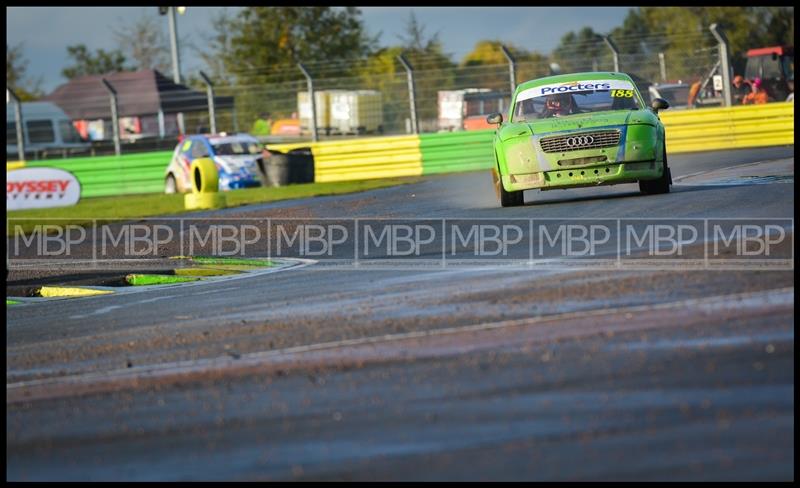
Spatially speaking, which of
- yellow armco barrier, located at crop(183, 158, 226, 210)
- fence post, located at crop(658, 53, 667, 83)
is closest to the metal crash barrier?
fence post, located at crop(658, 53, 667, 83)

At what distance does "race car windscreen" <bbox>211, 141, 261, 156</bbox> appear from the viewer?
87.2 feet

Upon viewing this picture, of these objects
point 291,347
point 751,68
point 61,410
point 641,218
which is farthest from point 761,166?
point 751,68

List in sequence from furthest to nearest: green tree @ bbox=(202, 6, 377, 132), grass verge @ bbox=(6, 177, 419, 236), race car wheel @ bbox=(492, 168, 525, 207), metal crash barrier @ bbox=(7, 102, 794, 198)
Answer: green tree @ bbox=(202, 6, 377, 132), metal crash barrier @ bbox=(7, 102, 794, 198), grass verge @ bbox=(6, 177, 419, 236), race car wheel @ bbox=(492, 168, 525, 207)

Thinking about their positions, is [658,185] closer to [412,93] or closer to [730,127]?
[730,127]

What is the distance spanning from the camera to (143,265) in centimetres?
1260

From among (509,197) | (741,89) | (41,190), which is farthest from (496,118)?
(741,89)

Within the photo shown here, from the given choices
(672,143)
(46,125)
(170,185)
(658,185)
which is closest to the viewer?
(658,185)

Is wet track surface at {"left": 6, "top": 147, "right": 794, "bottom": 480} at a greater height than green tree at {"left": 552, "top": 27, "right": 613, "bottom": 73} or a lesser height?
lesser

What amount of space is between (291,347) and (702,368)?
228 centimetres

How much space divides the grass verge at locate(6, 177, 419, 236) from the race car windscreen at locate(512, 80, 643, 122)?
7461 millimetres

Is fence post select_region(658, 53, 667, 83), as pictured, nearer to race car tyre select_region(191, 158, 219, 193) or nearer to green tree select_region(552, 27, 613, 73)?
green tree select_region(552, 27, 613, 73)

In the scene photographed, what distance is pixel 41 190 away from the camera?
26000 millimetres

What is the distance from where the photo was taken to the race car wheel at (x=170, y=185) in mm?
27047

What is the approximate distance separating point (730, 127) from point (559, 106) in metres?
12.4
